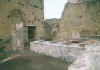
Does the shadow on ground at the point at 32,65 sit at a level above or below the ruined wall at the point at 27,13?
below

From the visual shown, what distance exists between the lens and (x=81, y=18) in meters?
7.65

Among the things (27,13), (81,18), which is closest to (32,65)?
(27,13)

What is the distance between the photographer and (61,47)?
4137mm

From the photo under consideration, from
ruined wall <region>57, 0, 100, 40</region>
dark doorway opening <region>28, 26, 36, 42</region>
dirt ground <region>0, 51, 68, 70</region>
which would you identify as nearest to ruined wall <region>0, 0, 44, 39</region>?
dark doorway opening <region>28, 26, 36, 42</region>

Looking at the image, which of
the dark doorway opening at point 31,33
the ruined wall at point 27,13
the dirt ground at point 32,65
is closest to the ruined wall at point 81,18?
the ruined wall at point 27,13

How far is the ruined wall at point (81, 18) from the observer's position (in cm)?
679

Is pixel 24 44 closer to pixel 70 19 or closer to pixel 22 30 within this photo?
Answer: pixel 22 30

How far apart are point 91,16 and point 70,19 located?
1.78m

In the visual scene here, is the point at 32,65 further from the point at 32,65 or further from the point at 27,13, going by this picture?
the point at 27,13

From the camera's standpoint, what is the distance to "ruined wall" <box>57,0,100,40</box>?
6785mm

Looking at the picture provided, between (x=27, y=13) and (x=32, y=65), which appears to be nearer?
(x=32, y=65)

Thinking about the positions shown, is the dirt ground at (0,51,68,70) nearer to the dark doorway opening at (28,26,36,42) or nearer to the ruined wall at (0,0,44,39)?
the ruined wall at (0,0,44,39)

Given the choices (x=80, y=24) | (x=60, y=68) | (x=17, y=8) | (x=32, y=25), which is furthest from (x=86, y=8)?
(x=60, y=68)

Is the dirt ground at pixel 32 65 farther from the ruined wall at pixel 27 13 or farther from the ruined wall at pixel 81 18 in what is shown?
the ruined wall at pixel 81 18
